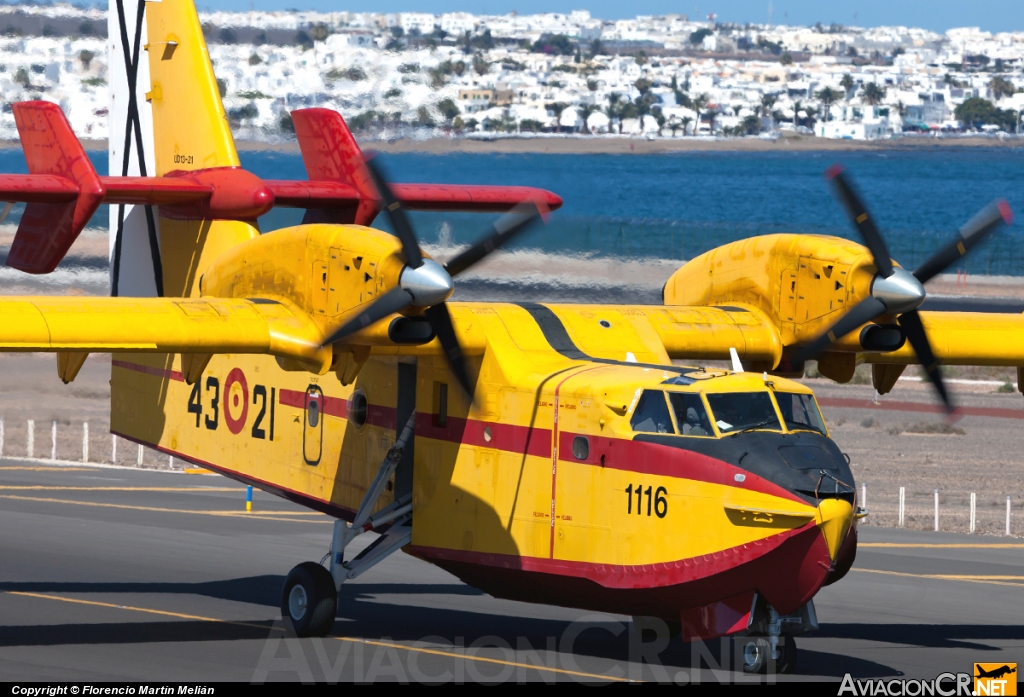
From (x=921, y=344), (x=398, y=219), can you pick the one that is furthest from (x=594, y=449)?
(x=921, y=344)

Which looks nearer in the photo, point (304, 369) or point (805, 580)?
point (805, 580)

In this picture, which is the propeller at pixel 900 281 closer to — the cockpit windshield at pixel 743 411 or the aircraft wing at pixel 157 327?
the cockpit windshield at pixel 743 411

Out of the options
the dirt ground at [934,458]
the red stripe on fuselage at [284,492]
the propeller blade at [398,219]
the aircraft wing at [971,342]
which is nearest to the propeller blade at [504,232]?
the propeller blade at [398,219]

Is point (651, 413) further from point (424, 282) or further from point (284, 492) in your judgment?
point (284, 492)

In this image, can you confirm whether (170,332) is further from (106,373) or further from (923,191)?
(923,191)

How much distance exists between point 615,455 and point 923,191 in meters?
165

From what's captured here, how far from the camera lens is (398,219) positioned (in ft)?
58.2

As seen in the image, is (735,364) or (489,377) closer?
(735,364)

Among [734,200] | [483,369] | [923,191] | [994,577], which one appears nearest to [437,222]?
[994,577]

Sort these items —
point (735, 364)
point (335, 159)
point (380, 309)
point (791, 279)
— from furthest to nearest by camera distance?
point (335, 159), point (791, 279), point (735, 364), point (380, 309)

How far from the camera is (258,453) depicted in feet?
71.2

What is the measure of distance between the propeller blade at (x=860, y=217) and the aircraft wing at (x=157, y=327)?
655 cm

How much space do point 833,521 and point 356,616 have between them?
8.49 meters

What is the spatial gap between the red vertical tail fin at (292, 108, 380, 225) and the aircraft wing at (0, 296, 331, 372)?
12.8 ft
